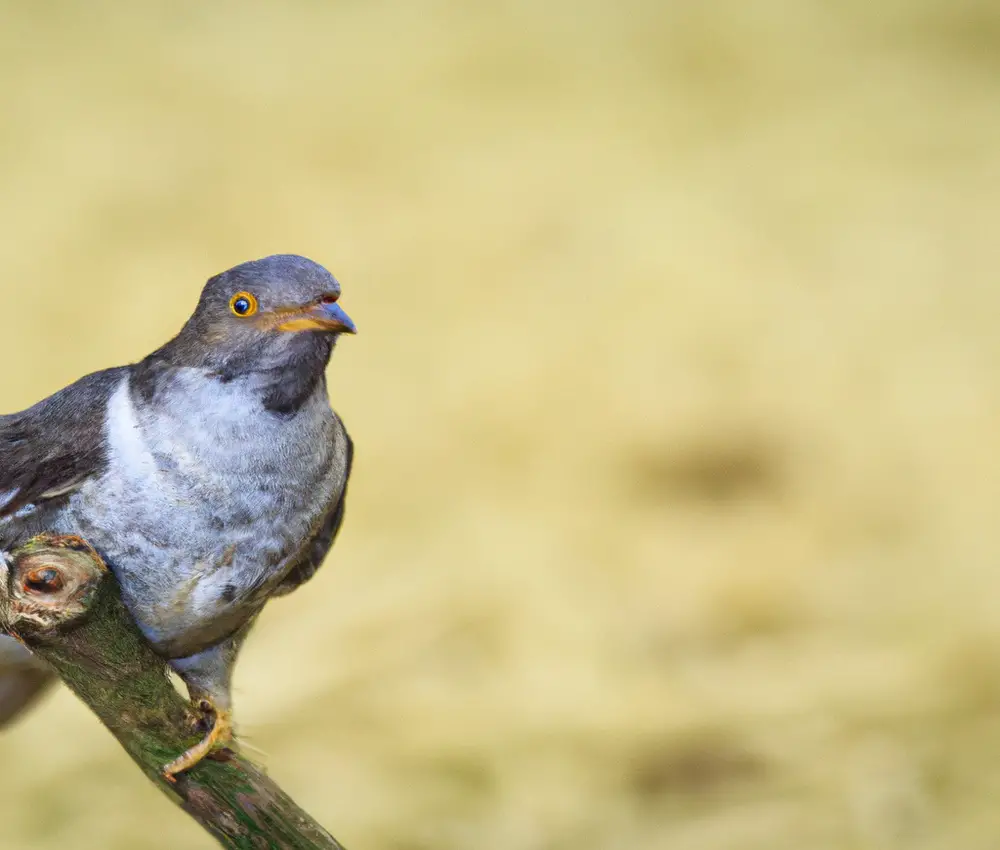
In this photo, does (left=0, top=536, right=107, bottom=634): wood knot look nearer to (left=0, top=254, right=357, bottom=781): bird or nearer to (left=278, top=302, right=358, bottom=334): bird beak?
(left=0, top=254, right=357, bottom=781): bird

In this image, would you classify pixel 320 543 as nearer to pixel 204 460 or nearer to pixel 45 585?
pixel 204 460

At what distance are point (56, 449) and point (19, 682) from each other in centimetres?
71

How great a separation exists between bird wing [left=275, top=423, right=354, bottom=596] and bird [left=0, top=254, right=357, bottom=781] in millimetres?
139

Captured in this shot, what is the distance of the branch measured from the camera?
1826 millimetres

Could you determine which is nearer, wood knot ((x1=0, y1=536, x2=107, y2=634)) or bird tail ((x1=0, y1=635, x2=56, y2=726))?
wood knot ((x1=0, y1=536, x2=107, y2=634))

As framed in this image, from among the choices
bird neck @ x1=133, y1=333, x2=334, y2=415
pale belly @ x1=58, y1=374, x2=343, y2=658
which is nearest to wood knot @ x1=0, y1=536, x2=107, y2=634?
pale belly @ x1=58, y1=374, x2=343, y2=658

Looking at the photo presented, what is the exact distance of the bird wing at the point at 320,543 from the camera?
233 cm

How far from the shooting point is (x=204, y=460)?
2041mm

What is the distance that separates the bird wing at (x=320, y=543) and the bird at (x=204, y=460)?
139mm

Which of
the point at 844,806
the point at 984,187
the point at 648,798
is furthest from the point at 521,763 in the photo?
the point at 984,187

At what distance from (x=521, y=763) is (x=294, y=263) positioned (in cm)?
290

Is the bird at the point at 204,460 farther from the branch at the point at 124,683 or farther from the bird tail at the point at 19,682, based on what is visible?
the bird tail at the point at 19,682

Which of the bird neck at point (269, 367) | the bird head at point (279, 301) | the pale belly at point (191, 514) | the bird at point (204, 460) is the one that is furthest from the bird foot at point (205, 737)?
the bird head at point (279, 301)

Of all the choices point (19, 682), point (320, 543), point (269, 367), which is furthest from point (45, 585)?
point (19, 682)
